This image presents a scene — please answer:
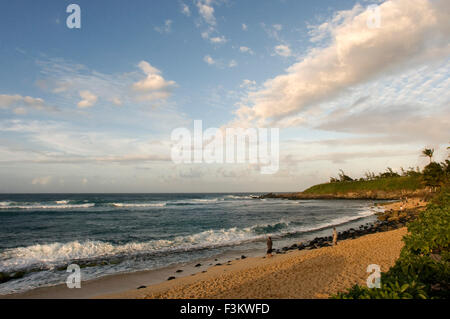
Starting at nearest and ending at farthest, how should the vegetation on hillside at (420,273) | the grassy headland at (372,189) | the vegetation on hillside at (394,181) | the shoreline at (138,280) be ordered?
the vegetation on hillside at (420,273)
the shoreline at (138,280)
the vegetation on hillside at (394,181)
the grassy headland at (372,189)

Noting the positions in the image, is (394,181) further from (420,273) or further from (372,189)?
(420,273)

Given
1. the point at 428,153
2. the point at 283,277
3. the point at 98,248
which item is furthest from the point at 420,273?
the point at 428,153

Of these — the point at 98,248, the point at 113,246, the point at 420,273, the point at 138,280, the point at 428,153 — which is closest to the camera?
the point at 420,273

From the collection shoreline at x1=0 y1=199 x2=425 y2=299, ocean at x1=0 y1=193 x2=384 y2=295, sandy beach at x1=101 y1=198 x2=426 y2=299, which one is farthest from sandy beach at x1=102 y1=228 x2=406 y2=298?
ocean at x1=0 y1=193 x2=384 y2=295

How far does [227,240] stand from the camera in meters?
25.4

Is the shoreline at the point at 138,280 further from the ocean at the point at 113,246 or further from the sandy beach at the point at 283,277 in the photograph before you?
the ocean at the point at 113,246

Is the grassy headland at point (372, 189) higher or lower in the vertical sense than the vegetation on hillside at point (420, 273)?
lower

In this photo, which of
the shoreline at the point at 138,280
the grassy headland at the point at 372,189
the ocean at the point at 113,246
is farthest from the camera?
the grassy headland at the point at 372,189

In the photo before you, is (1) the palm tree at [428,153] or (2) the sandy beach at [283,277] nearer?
(2) the sandy beach at [283,277]

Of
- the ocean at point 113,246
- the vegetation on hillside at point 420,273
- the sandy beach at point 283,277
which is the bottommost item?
the ocean at point 113,246

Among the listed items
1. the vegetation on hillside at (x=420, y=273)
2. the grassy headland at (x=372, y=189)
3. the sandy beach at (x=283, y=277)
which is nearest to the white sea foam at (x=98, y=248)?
the sandy beach at (x=283, y=277)

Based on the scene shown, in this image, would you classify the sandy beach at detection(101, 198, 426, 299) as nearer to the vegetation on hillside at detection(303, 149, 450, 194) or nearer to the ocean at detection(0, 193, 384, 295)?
the ocean at detection(0, 193, 384, 295)
